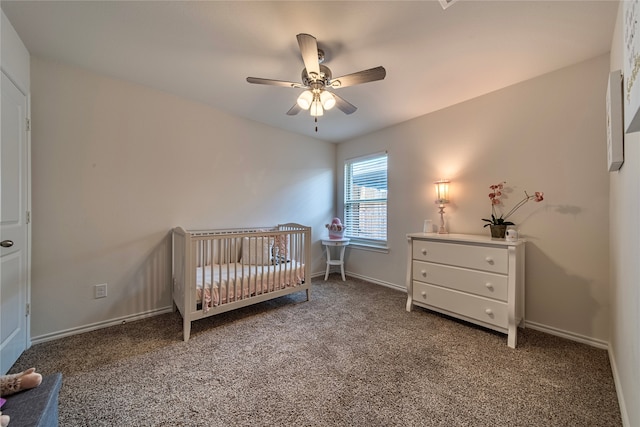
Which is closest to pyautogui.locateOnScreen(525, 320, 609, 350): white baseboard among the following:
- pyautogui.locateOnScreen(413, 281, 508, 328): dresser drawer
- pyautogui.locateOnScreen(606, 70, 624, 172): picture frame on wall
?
pyautogui.locateOnScreen(413, 281, 508, 328): dresser drawer

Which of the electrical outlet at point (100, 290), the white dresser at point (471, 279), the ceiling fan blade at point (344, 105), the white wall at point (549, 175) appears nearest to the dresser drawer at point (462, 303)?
the white dresser at point (471, 279)

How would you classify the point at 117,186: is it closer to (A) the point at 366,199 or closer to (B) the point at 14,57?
(B) the point at 14,57

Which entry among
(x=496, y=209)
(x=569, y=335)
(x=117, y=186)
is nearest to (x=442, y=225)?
(x=496, y=209)

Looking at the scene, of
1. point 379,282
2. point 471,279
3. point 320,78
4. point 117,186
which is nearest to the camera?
point 320,78

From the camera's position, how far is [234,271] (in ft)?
8.08

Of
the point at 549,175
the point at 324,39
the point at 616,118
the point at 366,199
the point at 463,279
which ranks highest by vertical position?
the point at 324,39

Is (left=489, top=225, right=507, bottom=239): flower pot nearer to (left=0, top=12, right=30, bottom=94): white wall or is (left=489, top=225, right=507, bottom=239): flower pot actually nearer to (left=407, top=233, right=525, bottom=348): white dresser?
(left=407, top=233, right=525, bottom=348): white dresser

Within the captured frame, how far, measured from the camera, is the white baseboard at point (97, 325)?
1.98 m

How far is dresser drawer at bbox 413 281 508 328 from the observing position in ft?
6.61

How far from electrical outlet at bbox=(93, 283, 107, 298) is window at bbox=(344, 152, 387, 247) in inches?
123

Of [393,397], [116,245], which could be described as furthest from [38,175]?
[393,397]

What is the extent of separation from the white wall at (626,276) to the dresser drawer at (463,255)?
0.61 metres

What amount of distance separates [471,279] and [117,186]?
3419 millimetres

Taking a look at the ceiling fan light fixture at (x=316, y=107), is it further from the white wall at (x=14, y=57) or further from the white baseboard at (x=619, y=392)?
the white baseboard at (x=619, y=392)
